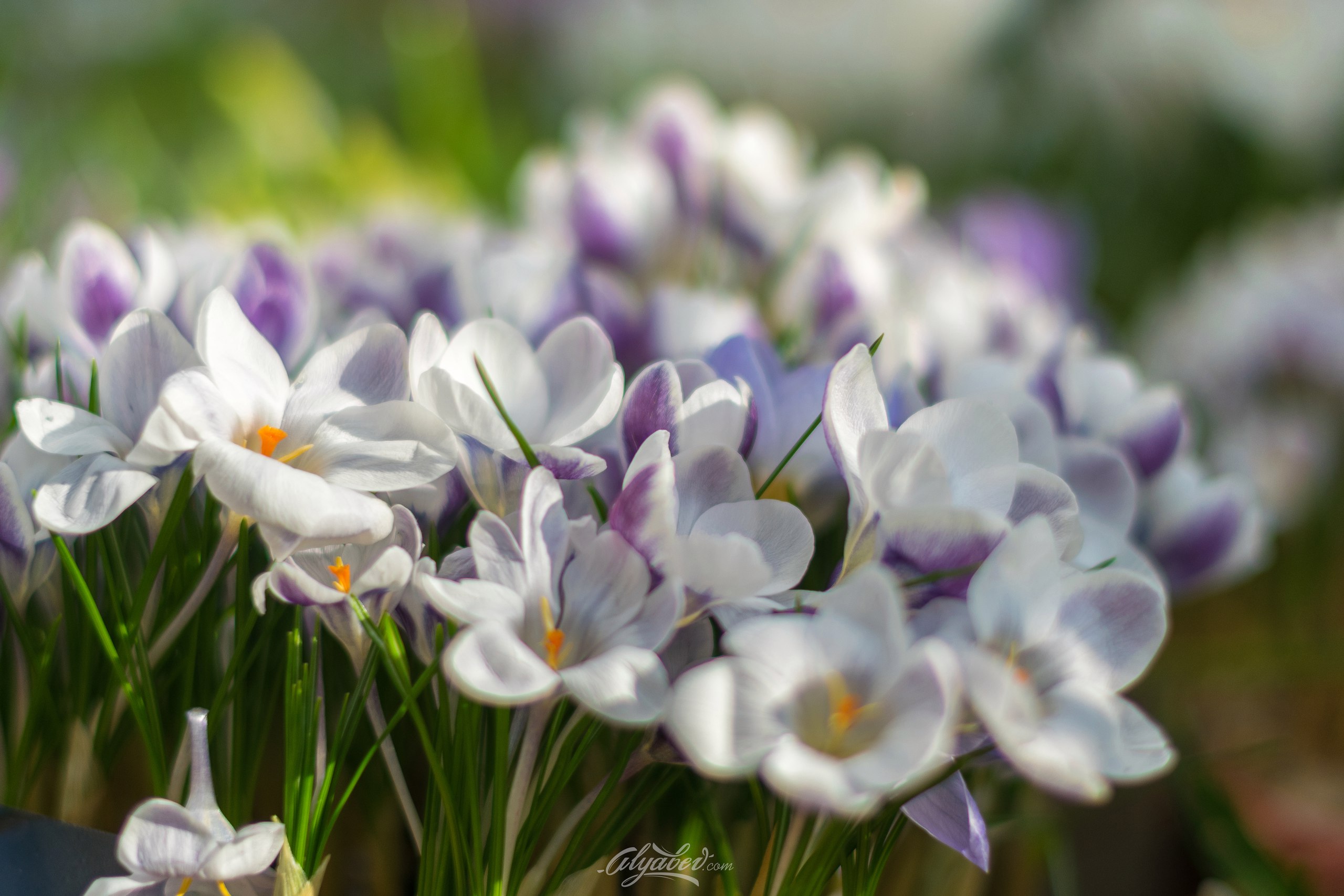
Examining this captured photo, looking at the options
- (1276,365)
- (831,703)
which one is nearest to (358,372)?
(831,703)

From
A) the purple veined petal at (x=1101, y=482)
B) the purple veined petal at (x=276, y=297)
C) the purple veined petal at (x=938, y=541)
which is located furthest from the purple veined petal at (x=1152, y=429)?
the purple veined petal at (x=276, y=297)

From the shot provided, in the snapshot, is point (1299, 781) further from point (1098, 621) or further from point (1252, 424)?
point (1098, 621)

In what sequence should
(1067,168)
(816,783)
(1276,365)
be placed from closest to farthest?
(816,783) < (1276,365) < (1067,168)

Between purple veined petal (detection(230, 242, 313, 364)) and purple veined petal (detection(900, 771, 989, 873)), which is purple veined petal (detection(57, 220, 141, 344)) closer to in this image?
purple veined petal (detection(230, 242, 313, 364))

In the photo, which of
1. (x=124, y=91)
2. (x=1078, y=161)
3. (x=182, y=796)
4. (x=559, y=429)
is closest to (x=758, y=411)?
→ (x=559, y=429)

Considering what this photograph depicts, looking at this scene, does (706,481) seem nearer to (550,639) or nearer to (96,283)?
(550,639)

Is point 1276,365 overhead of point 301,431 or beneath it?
beneath

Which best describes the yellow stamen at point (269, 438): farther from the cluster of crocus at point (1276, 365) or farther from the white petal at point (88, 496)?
the cluster of crocus at point (1276, 365)

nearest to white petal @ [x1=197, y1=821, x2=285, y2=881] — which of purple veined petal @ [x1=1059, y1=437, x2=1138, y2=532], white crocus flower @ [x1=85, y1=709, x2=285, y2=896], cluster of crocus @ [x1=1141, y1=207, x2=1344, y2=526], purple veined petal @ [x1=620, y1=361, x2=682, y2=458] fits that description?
white crocus flower @ [x1=85, y1=709, x2=285, y2=896]
